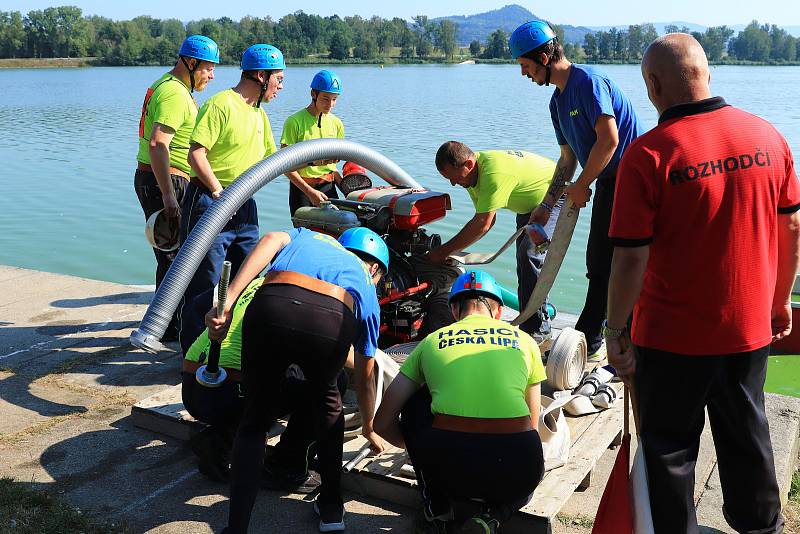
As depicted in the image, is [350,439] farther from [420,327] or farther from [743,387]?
[743,387]

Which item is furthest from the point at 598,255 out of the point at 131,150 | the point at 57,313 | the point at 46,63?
the point at 46,63

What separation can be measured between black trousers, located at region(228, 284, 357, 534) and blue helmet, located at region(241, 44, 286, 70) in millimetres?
2406

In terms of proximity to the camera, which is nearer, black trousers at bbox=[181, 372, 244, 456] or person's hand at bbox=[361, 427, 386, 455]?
person's hand at bbox=[361, 427, 386, 455]

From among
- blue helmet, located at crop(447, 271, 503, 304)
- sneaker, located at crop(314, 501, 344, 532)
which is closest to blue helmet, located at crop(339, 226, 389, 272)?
blue helmet, located at crop(447, 271, 503, 304)

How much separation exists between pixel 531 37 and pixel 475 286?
1.85 meters

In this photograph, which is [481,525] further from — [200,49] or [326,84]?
[326,84]

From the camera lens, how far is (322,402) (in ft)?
11.7

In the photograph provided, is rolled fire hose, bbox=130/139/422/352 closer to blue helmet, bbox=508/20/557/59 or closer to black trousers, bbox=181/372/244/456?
black trousers, bbox=181/372/244/456

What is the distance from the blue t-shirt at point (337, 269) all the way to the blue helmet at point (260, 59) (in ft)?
6.69

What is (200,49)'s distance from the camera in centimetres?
580

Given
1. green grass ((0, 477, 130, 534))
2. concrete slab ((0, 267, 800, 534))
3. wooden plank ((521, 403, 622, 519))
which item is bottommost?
concrete slab ((0, 267, 800, 534))

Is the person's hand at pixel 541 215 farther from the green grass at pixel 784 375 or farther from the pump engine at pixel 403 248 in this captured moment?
the green grass at pixel 784 375

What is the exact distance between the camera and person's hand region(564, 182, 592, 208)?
4.80 m

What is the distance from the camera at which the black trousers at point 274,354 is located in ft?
10.8
